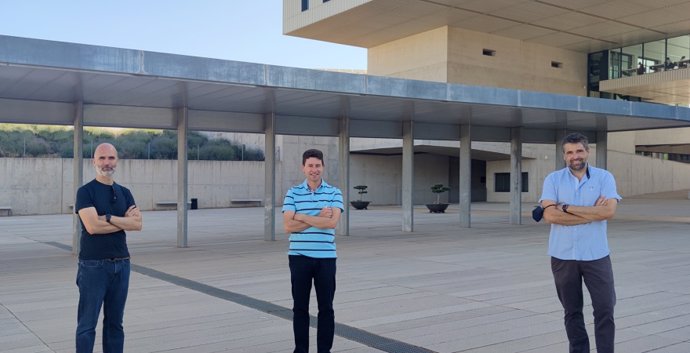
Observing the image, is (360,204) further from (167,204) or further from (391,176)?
(167,204)

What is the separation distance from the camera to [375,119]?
20.3 m

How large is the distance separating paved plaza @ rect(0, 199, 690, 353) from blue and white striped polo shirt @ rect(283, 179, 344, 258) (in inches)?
51.1

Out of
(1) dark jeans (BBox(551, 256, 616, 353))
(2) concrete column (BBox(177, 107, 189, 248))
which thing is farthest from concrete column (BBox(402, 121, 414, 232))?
(1) dark jeans (BBox(551, 256, 616, 353))

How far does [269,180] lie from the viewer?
17594mm

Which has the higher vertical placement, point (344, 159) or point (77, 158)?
point (344, 159)

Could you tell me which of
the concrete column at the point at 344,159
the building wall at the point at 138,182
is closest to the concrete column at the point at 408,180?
the concrete column at the point at 344,159

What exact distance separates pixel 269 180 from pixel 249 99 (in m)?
3.16

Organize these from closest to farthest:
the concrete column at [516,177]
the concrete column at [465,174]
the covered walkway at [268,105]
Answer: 1. the covered walkway at [268,105]
2. the concrete column at [465,174]
3. the concrete column at [516,177]

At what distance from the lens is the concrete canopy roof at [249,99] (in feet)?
36.5

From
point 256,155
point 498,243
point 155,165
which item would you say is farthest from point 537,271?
point 256,155

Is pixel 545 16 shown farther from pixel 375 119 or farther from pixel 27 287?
pixel 27 287

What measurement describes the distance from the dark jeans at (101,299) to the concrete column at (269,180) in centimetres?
1248

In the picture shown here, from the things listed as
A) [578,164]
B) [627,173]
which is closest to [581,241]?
[578,164]

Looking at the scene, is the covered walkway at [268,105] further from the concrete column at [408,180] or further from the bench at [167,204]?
the bench at [167,204]
